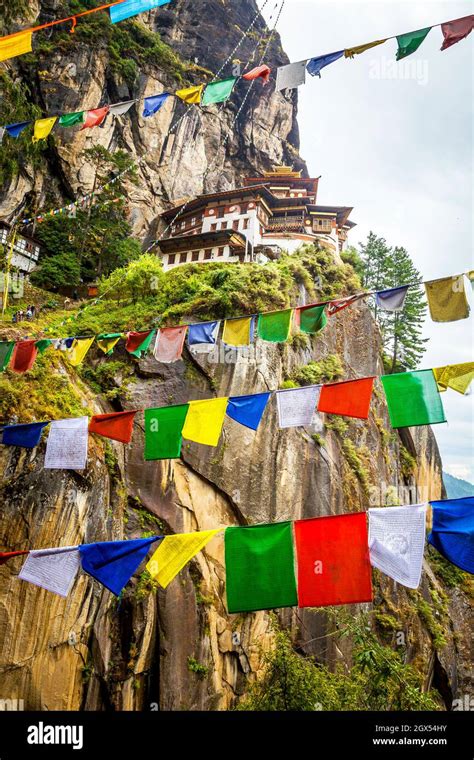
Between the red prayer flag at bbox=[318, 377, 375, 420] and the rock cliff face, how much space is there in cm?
570

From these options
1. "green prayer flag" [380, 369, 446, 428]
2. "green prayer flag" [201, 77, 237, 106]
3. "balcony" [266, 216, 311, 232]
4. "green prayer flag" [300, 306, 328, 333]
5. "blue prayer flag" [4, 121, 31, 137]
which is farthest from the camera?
"balcony" [266, 216, 311, 232]

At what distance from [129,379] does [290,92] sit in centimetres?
5056

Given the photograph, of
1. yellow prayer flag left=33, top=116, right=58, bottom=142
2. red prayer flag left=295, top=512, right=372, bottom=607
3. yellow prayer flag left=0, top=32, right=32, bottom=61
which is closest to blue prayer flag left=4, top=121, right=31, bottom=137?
yellow prayer flag left=33, top=116, right=58, bottom=142

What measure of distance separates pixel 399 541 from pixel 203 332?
6239mm

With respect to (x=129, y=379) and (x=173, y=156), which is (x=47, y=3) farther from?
(x=129, y=379)

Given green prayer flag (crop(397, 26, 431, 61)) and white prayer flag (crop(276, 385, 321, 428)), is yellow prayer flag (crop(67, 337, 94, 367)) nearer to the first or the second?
white prayer flag (crop(276, 385, 321, 428))

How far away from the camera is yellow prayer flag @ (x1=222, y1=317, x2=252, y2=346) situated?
1050 centimetres

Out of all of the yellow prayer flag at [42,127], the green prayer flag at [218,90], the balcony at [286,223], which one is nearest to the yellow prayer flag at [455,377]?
the green prayer flag at [218,90]

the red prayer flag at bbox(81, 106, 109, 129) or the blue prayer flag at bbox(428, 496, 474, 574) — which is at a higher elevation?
the red prayer flag at bbox(81, 106, 109, 129)

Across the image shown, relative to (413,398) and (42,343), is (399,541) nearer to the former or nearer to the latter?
(413,398)

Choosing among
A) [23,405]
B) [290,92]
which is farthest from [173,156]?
[23,405]

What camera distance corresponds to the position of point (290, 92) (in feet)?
176

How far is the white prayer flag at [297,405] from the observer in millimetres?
8586

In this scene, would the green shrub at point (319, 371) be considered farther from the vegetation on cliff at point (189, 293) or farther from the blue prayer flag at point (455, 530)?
the blue prayer flag at point (455, 530)
